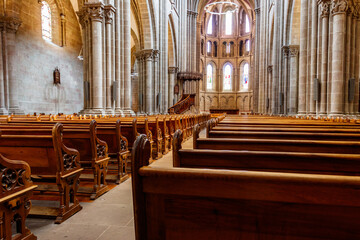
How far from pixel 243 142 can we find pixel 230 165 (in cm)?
76

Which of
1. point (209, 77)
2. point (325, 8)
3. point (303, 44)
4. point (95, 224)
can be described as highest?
point (209, 77)

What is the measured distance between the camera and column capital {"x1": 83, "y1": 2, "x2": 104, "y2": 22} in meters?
10.6

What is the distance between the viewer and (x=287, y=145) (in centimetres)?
257

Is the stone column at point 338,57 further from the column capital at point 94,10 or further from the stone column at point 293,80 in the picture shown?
the column capital at point 94,10

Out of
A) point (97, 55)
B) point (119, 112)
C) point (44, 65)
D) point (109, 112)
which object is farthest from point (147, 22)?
point (109, 112)

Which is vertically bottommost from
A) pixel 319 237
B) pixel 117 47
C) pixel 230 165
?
pixel 319 237

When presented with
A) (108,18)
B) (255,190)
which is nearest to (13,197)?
(255,190)

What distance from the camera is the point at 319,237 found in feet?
3.63

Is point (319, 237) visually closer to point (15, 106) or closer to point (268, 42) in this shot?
point (15, 106)

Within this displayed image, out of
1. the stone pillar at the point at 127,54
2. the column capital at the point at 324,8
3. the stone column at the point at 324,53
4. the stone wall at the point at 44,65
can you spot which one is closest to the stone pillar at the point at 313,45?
the stone column at the point at 324,53

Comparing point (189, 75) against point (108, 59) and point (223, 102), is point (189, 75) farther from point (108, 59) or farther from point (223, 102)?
point (223, 102)

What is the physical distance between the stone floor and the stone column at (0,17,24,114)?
467 inches

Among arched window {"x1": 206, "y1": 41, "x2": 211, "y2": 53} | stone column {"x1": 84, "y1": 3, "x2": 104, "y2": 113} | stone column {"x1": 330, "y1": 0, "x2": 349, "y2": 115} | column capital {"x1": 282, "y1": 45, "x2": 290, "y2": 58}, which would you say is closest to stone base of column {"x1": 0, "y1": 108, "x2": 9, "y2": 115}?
stone column {"x1": 84, "y1": 3, "x2": 104, "y2": 113}

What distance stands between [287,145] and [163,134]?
5.52m
